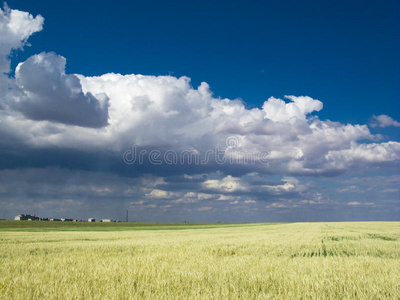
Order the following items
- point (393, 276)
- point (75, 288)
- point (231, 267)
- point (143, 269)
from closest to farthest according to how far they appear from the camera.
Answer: point (75, 288) < point (393, 276) < point (143, 269) < point (231, 267)

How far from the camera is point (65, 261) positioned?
11594mm

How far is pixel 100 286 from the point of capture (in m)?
7.43

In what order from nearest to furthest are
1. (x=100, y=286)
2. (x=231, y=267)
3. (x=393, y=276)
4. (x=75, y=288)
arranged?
1. (x=75, y=288)
2. (x=100, y=286)
3. (x=393, y=276)
4. (x=231, y=267)

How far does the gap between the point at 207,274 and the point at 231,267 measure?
1.45 metres

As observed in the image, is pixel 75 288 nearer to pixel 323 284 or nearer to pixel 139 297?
pixel 139 297

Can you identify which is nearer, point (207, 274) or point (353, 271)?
point (207, 274)

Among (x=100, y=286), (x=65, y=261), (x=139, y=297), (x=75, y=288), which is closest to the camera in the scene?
(x=139, y=297)

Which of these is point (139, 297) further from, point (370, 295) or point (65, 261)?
point (65, 261)

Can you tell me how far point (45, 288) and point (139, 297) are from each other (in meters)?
2.23

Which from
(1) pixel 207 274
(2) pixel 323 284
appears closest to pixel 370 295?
(2) pixel 323 284

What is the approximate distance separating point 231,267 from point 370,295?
173 inches

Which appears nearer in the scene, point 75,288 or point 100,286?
point 75,288

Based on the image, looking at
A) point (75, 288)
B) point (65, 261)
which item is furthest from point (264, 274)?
point (65, 261)

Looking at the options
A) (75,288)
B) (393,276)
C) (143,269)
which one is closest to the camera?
(75,288)
